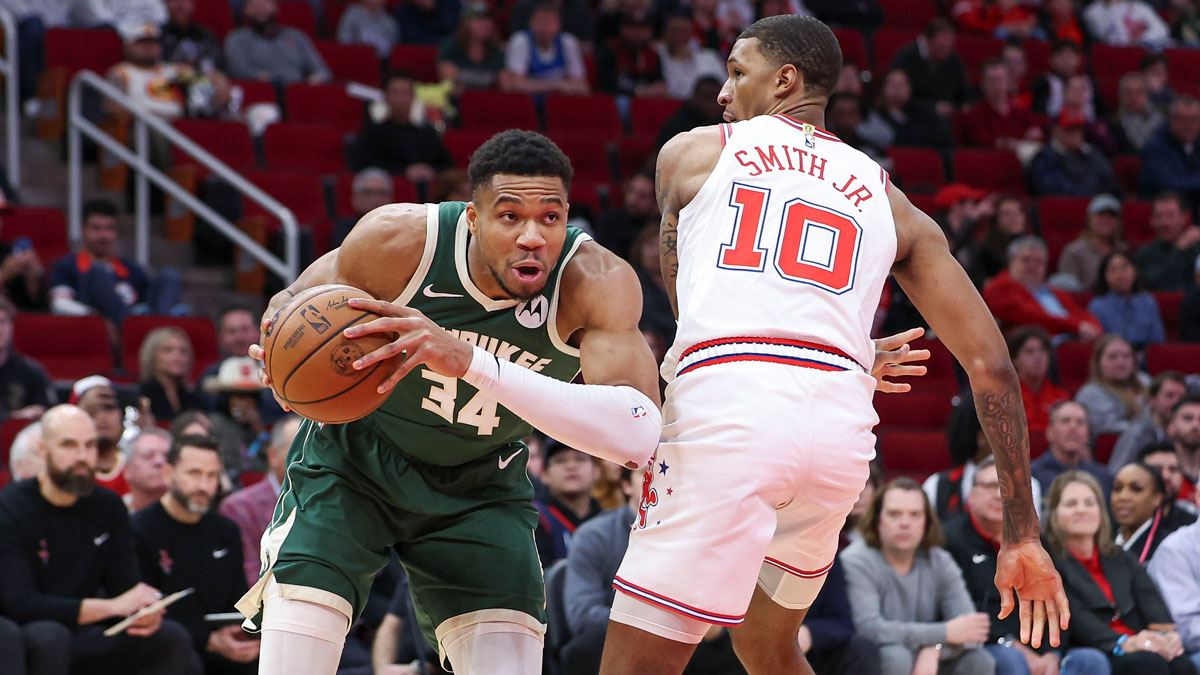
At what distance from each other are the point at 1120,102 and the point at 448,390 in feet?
41.3

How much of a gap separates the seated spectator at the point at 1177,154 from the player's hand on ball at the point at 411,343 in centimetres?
1189

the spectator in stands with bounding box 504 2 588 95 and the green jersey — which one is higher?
the spectator in stands with bounding box 504 2 588 95

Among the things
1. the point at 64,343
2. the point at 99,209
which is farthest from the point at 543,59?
the point at 64,343

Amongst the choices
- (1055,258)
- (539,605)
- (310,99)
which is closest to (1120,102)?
(1055,258)

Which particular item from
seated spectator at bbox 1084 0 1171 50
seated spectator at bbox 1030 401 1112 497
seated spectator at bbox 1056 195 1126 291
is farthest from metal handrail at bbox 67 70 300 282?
seated spectator at bbox 1084 0 1171 50

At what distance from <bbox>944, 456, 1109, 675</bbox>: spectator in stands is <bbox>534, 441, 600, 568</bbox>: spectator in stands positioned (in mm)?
1954

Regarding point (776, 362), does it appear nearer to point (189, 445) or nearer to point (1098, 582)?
point (189, 445)

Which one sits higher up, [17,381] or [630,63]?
[630,63]

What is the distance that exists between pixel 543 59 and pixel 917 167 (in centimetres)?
344

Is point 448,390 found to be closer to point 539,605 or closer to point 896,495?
point 539,605

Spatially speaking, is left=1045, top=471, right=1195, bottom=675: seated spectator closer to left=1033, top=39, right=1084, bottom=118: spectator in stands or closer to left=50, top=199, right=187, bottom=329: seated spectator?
left=50, top=199, right=187, bottom=329: seated spectator

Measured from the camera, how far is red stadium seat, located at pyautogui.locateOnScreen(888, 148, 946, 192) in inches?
524

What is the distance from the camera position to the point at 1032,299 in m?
11.5

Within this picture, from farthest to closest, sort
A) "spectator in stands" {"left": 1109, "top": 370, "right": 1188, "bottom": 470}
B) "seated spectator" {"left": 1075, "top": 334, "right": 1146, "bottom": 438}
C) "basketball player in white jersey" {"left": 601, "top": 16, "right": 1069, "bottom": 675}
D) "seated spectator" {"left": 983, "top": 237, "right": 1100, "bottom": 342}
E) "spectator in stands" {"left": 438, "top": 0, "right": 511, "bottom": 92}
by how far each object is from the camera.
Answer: "spectator in stands" {"left": 438, "top": 0, "right": 511, "bottom": 92}
"seated spectator" {"left": 983, "top": 237, "right": 1100, "bottom": 342}
"seated spectator" {"left": 1075, "top": 334, "right": 1146, "bottom": 438}
"spectator in stands" {"left": 1109, "top": 370, "right": 1188, "bottom": 470}
"basketball player in white jersey" {"left": 601, "top": 16, "right": 1069, "bottom": 675}
